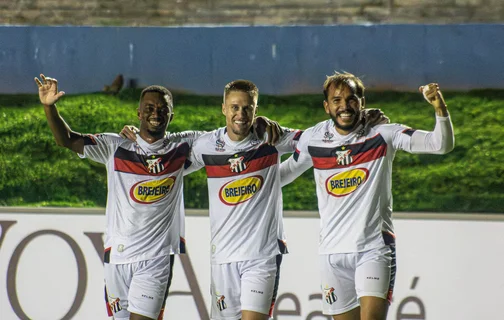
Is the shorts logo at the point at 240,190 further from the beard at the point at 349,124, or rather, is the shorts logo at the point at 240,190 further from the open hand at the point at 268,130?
the beard at the point at 349,124

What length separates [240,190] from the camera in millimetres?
5340

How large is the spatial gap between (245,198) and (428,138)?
1.17m

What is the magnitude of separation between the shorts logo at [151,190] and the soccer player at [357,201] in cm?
99

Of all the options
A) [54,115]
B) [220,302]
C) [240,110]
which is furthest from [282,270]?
[54,115]

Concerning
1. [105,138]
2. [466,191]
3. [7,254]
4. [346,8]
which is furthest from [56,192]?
[466,191]

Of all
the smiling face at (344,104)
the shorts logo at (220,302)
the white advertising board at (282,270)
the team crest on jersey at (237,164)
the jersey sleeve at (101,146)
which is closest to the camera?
the smiling face at (344,104)

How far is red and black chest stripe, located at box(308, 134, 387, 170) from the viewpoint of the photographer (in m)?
5.15

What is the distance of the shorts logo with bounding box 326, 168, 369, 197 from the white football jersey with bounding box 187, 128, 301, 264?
41 cm

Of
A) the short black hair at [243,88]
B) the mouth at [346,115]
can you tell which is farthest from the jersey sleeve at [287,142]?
the mouth at [346,115]

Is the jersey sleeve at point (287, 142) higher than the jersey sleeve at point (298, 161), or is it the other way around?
the jersey sleeve at point (287, 142)

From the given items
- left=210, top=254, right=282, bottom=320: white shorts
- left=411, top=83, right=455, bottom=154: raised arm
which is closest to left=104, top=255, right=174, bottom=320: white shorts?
left=210, top=254, right=282, bottom=320: white shorts

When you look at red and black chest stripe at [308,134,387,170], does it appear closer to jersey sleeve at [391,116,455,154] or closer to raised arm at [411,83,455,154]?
jersey sleeve at [391,116,455,154]

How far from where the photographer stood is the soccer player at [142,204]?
5.41m

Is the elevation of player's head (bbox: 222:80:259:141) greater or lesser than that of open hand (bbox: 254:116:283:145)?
greater
